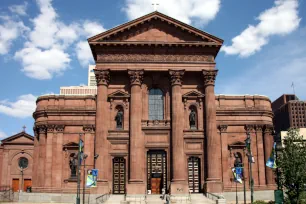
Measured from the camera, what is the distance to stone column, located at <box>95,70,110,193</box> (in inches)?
1725

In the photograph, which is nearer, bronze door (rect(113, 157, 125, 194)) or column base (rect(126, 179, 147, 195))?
column base (rect(126, 179, 147, 195))

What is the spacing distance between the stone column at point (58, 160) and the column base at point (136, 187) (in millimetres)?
8252

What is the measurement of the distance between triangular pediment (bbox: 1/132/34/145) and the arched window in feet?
95.8

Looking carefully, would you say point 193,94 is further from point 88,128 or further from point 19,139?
point 19,139

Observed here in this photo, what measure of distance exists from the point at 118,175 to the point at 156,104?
9426 mm

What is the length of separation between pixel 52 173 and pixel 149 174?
439 inches

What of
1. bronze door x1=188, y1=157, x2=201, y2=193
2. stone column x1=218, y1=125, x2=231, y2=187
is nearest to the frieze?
stone column x1=218, y1=125, x2=231, y2=187

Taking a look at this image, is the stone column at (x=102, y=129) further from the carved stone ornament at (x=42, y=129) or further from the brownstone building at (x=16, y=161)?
the brownstone building at (x=16, y=161)

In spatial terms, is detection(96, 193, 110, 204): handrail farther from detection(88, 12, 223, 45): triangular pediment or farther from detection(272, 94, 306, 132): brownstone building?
detection(272, 94, 306, 132): brownstone building

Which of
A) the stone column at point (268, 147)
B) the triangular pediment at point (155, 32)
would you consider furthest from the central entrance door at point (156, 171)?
the triangular pediment at point (155, 32)

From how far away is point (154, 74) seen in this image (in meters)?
47.4

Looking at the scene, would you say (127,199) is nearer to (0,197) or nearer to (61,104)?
(61,104)

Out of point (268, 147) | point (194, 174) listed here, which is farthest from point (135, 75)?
point (268, 147)

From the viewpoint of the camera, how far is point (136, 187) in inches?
1702
